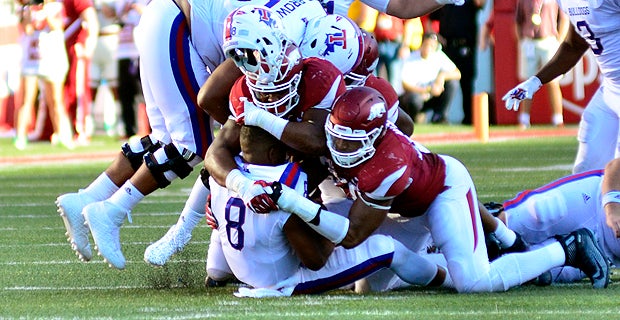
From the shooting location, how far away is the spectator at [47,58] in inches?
550

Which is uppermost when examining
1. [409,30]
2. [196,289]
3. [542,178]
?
[196,289]

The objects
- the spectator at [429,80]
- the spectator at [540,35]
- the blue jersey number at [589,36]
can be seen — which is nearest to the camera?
the blue jersey number at [589,36]

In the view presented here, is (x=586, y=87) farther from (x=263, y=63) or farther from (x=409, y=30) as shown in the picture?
(x=263, y=63)

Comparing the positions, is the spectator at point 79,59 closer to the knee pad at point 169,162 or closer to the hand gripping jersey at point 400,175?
the knee pad at point 169,162

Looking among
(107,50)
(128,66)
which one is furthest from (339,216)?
(107,50)

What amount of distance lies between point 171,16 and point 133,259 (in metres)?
1.21

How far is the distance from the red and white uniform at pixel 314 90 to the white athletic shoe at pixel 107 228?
3.10ft

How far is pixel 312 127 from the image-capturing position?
516cm

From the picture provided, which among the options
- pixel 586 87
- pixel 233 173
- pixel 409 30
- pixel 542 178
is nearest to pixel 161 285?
pixel 233 173

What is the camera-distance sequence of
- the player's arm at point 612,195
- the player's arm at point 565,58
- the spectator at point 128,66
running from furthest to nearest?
the spectator at point 128,66 < the player's arm at point 565,58 < the player's arm at point 612,195

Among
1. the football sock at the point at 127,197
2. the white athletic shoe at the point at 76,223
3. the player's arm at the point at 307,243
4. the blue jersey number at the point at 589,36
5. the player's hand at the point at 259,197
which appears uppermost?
the blue jersey number at the point at 589,36

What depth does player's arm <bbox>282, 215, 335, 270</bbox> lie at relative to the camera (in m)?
5.19

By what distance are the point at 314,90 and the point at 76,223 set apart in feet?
4.73

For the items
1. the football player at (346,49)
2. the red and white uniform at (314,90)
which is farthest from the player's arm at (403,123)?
the red and white uniform at (314,90)
